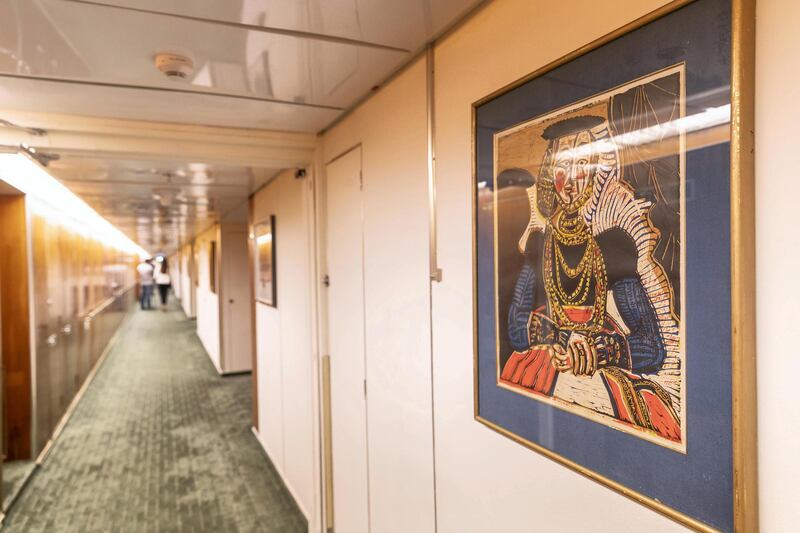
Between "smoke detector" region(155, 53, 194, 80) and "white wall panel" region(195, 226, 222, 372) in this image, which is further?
"white wall panel" region(195, 226, 222, 372)

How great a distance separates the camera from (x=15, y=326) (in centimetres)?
423

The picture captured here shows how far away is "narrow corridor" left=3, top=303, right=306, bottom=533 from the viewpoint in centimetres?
341

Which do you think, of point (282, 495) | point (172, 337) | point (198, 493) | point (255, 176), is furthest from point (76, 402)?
point (172, 337)

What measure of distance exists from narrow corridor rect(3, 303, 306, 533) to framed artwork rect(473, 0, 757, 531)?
285cm

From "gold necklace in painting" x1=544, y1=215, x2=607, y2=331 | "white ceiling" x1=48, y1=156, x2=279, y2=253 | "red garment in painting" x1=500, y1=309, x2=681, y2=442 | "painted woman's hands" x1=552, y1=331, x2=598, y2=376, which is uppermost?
"white ceiling" x1=48, y1=156, x2=279, y2=253

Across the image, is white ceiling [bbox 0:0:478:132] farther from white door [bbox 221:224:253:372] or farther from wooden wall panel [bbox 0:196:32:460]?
white door [bbox 221:224:253:372]

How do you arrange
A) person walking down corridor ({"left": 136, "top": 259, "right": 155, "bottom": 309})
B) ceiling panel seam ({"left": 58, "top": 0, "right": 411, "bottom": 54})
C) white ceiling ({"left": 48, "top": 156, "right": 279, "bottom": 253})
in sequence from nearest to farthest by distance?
ceiling panel seam ({"left": 58, "top": 0, "right": 411, "bottom": 54}) → white ceiling ({"left": 48, "top": 156, "right": 279, "bottom": 253}) → person walking down corridor ({"left": 136, "top": 259, "right": 155, "bottom": 309})

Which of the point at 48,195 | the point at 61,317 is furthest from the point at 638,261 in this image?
the point at 61,317

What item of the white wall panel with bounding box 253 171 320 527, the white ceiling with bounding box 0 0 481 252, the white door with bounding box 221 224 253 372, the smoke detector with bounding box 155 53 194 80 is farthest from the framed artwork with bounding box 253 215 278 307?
the white door with bounding box 221 224 253 372

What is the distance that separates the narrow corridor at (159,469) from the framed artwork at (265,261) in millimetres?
1529

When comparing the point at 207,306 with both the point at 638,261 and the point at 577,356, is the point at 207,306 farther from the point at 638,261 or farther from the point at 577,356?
the point at 638,261

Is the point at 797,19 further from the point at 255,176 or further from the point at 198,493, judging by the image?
the point at 198,493

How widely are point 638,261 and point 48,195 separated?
5.63 m

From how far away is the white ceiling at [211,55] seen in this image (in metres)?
1.43
